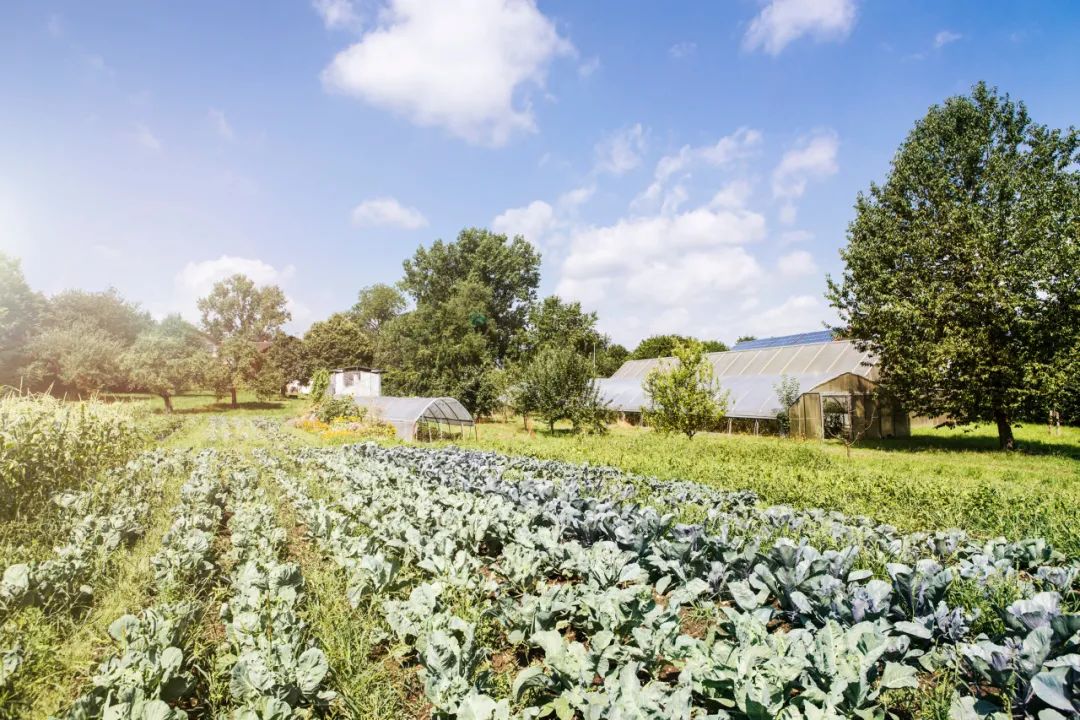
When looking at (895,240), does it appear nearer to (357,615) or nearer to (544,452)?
(544,452)

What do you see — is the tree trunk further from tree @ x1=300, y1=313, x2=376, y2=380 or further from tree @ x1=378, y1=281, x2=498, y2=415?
tree @ x1=300, y1=313, x2=376, y2=380

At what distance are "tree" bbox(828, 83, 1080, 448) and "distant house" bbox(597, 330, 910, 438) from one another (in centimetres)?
163

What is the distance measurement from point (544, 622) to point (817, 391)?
22301 millimetres

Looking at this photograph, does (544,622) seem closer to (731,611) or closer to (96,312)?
(731,611)

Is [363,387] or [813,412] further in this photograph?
[363,387]

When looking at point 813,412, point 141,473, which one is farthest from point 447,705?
point 813,412

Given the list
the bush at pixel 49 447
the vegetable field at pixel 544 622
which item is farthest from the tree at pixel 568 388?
the vegetable field at pixel 544 622

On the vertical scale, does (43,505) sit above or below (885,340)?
below

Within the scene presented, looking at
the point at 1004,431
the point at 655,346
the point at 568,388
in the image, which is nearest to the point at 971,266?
the point at 1004,431

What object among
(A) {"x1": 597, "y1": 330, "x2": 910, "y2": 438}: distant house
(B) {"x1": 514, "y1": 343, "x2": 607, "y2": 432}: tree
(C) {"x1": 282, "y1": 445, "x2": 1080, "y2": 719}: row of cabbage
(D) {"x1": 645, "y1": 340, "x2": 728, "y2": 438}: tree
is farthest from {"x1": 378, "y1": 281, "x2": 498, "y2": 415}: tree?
(C) {"x1": 282, "y1": 445, "x2": 1080, "y2": 719}: row of cabbage

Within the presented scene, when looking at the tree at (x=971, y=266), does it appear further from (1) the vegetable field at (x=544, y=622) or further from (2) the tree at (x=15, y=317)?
(2) the tree at (x=15, y=317)

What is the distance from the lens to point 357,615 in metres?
4.12

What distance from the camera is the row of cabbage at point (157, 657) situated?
8.08 feet

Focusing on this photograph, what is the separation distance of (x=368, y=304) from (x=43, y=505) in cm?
6215
